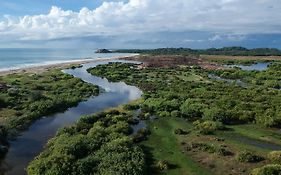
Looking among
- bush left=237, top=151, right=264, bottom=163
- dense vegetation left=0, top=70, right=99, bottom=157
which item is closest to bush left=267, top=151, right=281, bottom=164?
bush left=237, top=151, right=264, bottom=163

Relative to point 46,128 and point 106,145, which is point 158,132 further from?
point 46,128

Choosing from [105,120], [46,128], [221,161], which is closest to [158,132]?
[105,120]

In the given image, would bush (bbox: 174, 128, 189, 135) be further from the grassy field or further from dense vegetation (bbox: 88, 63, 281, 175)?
the grassy field

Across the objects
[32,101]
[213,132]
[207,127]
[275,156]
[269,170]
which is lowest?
[213,132]

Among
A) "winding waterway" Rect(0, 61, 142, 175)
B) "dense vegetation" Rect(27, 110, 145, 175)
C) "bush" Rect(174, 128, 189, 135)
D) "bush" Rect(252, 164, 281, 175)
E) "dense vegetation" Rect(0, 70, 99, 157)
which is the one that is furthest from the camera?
"dense vegetation" Rect(0, 70, 99, 157)

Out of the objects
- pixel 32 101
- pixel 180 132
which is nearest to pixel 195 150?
Result: pixel 180 132

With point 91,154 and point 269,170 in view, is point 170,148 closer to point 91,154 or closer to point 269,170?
point 91,154
